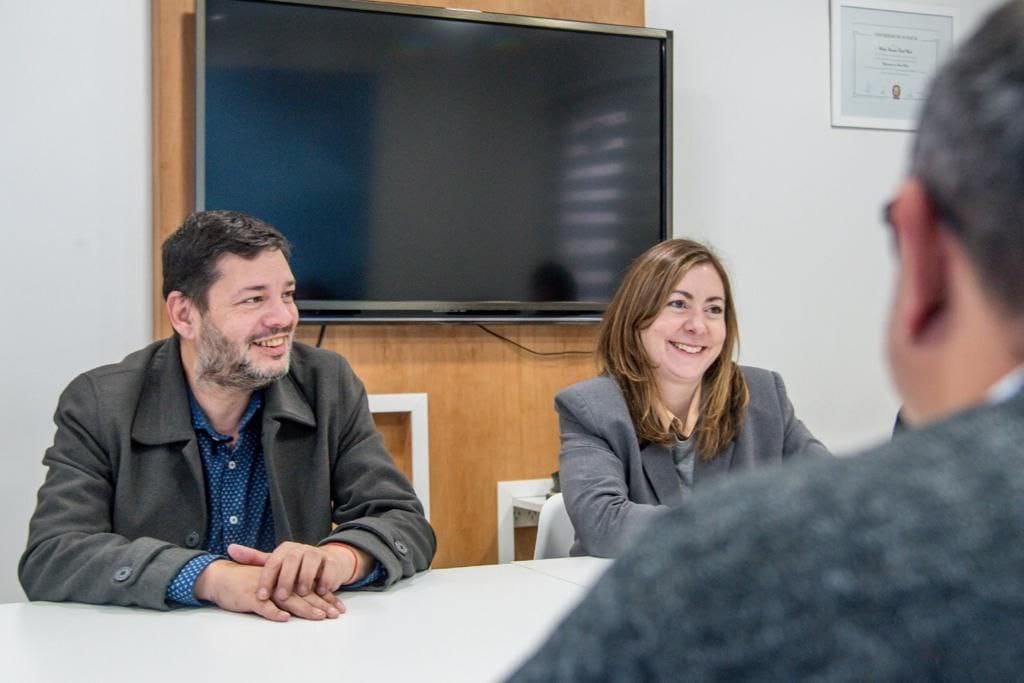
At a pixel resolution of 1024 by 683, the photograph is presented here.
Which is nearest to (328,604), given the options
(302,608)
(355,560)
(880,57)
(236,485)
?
(302,608)

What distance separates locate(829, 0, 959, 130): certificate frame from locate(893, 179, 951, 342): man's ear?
359 cm

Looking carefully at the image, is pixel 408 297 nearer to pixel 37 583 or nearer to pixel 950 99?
pixel 37 583

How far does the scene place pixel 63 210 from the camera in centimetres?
292

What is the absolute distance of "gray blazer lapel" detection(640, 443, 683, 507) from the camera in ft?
7.64

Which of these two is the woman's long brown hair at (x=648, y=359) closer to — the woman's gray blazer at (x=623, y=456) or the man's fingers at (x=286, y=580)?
the woman's gray blazer at (x=623, y=456)

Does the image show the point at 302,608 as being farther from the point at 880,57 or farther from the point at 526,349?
the point at 880,57

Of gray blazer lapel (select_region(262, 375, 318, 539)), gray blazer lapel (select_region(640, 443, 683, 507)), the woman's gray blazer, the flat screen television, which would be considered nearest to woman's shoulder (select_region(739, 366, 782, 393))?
the woman's gray blazer

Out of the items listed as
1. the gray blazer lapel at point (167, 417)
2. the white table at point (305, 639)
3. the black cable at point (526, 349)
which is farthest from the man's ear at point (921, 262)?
the black cable at point (526, 349)

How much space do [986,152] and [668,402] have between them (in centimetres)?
211

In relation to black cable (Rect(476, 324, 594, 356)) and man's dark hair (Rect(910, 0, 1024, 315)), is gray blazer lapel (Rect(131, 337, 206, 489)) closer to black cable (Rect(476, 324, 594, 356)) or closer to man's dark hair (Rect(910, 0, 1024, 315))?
black cable (Rect(476, 324, 594, 356))

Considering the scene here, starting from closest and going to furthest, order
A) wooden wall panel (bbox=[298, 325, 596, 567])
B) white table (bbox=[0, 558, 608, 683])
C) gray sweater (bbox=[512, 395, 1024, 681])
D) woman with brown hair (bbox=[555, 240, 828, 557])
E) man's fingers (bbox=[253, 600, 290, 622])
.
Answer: gray sweater (bbox=[512, 395, 1024, 681]), white table (bbox=[0, 558, 608, 683]), man's fingers (bbox=[253, 600, 290, 622]), woman with brown hair (bbox=[555, 240, 828, 557]), wooden wall panel (bbox=[298, 325, 596, 567])

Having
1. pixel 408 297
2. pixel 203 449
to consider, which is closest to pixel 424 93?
pixel 408 297

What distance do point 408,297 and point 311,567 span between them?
159 centimetres

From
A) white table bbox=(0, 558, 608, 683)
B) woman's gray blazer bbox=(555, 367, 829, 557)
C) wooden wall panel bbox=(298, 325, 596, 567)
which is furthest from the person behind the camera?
wooden wall panel bbox=(298, 325, 596, 567)
